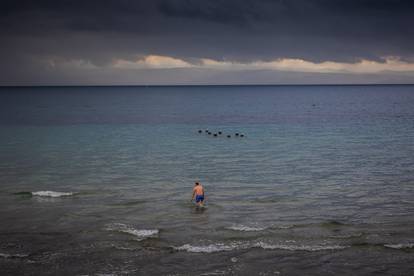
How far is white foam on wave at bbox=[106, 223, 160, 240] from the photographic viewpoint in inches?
983

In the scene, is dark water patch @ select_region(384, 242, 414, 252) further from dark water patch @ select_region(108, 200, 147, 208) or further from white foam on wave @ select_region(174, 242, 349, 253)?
dark water patch @ select_region(108, 200, 147, 208)

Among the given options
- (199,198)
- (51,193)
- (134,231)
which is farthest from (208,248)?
(51,193)

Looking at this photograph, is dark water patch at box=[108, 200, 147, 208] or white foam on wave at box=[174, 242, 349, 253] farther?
dark water patch at box=[108, 200, 147, 208]

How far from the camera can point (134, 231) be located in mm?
25625

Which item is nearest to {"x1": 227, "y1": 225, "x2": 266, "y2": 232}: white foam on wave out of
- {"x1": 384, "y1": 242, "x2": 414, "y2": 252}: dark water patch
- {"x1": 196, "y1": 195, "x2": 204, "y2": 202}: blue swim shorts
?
{"x1": 196, "y1": 195, "x2": 204, "y2": 202}: blue swim shorts

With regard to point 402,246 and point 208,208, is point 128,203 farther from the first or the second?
point 402,246

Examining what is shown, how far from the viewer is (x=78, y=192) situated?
3438 cm

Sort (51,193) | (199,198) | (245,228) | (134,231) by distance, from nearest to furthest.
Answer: (134,231) < (245,228) < (199,198) < (51,193)

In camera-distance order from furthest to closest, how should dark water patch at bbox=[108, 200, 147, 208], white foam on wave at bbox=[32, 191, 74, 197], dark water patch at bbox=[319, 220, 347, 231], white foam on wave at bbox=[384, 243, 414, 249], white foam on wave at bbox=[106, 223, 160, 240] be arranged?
white foam on wave at bbox=[32, 191, 74, 197] → dark water patch at bbox=[108, 200, 147, 208] → dark water patch at bbox=[319, 220, 347, 231] → white foam on wave at bbox=[106, 223, 160, 240] → white foam on wave at bbox=[384, 243, 414, 249]

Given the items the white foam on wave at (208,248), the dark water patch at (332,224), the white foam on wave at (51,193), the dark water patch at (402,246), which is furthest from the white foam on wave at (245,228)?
the white foam on wave at (51,193)

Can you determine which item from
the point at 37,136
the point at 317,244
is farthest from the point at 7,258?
the point at 37,136

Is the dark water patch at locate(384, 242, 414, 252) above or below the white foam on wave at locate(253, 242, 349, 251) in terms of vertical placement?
above

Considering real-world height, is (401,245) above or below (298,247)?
above

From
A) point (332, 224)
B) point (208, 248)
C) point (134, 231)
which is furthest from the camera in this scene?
point (332, 224)
